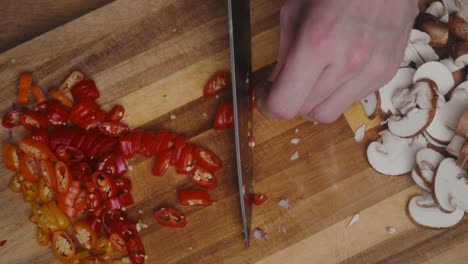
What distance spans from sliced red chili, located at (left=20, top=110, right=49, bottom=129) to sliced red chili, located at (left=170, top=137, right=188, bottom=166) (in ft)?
1.81

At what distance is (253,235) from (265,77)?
25.8 inches

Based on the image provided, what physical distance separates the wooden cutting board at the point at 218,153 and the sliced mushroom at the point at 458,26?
0.56 metres

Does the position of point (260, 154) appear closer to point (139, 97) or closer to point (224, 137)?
point (224, 137)

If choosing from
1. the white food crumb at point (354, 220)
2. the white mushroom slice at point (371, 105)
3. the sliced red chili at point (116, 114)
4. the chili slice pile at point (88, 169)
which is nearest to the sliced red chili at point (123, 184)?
the chili slice pile at point (88, 169)

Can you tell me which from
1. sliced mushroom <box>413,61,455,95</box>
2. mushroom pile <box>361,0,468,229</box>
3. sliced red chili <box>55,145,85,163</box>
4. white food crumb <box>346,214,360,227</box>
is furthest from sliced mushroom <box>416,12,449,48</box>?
sliced red chili <box>55,145,85,163</box>

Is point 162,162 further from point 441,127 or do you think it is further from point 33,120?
point 441,127

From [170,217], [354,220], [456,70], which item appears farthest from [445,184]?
[170,217]

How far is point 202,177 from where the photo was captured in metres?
2.28

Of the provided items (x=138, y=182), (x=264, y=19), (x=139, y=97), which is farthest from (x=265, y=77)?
(x=138, y=182)

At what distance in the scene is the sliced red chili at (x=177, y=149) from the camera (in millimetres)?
2279

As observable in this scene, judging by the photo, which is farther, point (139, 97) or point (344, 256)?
point (139, 97)

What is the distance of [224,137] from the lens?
2.36 metres

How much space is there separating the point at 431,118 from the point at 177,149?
3.32 feet

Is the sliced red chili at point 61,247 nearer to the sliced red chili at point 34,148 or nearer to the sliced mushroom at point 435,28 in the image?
the sliced red chili at point 34,148
